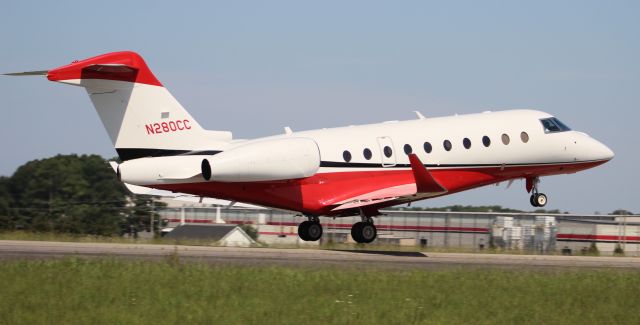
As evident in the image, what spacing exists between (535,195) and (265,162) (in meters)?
10.8

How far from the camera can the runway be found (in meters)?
23.7

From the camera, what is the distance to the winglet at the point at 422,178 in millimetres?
28047

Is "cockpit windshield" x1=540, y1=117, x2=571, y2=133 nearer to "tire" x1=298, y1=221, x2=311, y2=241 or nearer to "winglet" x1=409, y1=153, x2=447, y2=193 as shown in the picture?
"winglet" x1=409, y1=153, x2=447, y2=193

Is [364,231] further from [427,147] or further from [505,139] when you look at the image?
[505,139]

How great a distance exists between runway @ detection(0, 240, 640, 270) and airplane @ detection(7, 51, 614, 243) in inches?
73.5

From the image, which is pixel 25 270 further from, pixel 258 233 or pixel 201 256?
pixel 258 233

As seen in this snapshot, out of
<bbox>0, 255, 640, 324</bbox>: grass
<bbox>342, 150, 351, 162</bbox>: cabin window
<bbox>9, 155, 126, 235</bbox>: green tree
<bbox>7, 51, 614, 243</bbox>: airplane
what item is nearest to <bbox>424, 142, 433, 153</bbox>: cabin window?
<bbox>7, 51, 614, 243</bbox>: airplane

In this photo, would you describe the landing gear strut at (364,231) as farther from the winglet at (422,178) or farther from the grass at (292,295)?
the grass at (292,295)

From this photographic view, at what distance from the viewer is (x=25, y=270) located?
19312 mm

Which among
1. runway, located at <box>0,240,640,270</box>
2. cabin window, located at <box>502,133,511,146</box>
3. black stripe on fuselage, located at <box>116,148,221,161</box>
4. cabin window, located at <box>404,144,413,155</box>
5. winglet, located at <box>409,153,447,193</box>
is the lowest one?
runway, located at <box>0,240,640,270</box>

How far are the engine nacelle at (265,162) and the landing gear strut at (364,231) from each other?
2623 millimetres

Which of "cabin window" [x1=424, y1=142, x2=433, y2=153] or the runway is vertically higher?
"cabin window" [x1=424, y1=142, x2=433, y2=153]

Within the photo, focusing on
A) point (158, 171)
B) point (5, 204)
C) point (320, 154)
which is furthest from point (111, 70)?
point (5, 204)

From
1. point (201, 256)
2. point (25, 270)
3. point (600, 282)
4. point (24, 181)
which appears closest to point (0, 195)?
point (24, 181)
